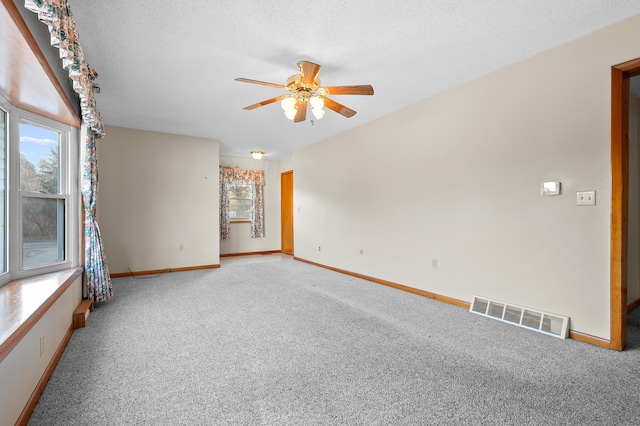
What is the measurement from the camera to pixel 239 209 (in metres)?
7.61

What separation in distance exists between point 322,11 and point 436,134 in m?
2.15

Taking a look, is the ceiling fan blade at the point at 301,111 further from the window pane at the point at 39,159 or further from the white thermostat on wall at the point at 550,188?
the window pane at the point at 39,159

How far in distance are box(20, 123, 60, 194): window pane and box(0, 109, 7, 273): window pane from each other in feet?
0.60

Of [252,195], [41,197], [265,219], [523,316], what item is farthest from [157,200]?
[523,316]

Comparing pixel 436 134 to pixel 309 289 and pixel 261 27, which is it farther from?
pixel 309 289

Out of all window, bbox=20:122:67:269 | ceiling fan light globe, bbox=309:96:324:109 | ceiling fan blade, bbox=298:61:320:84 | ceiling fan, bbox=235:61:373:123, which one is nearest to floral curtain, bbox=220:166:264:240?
window, bbox=20:122:67:269

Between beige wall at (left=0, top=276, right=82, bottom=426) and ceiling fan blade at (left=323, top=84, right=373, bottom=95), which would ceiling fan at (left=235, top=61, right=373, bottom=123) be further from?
beige wall at (left=0, top=276, right=82, bottom=426)

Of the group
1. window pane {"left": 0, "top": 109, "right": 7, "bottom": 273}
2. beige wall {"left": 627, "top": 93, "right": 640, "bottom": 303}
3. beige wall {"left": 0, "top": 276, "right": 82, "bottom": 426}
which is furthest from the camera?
beige wall {"left": 627, "top": 93, "right": 640, "bottom": 303}

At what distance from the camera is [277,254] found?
305 inches

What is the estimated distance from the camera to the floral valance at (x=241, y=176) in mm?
7145

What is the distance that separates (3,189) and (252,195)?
5.32 metres

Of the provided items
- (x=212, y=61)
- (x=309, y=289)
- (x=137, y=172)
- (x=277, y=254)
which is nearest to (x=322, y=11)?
(x=212, y=61)

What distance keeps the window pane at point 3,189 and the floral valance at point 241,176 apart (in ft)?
15.4

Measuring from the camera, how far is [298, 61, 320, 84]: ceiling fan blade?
7.85ft
